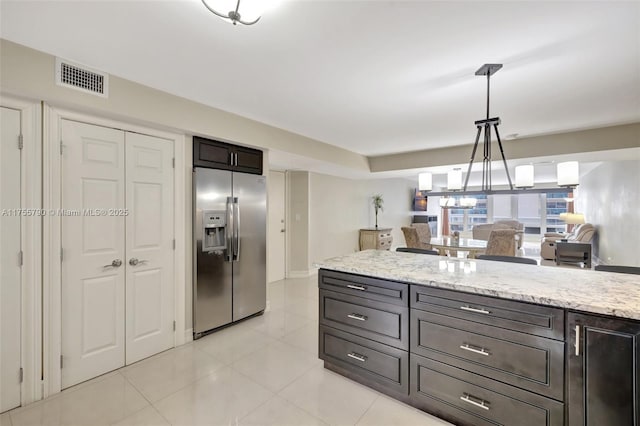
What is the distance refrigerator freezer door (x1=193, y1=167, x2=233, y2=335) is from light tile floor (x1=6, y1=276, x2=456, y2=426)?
313 millimetres

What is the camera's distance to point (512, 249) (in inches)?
174

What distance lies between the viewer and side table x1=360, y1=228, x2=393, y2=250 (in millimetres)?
6969

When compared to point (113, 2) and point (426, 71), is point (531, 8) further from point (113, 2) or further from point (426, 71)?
point (113, 2)

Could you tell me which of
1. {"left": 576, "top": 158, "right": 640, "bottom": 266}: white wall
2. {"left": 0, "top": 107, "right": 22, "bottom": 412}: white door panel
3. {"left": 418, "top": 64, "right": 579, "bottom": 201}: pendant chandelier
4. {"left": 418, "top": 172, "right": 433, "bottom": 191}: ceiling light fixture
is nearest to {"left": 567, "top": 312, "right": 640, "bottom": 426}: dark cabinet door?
{"left": 418, "top": 64, "right": 579, "bottom": 201}: pendant chandelier

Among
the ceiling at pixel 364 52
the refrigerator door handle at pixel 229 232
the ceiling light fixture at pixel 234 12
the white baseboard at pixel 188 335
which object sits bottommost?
the white baseboard at pixel 188 335

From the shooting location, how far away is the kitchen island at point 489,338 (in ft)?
4.50

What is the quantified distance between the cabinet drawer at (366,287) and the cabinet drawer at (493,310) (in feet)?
0.32

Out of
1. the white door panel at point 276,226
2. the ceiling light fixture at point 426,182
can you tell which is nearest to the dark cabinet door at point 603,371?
the ceiling light fixture at point 426,182

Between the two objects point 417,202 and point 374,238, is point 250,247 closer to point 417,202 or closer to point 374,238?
point 374,238

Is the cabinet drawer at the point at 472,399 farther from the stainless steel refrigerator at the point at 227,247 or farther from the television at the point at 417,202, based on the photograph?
the television at the point at 417,202

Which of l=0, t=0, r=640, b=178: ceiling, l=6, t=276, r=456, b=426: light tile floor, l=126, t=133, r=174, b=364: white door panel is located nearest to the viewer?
l=0, t=0, r=640, b=178: ceiling

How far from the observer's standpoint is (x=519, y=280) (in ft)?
6.10

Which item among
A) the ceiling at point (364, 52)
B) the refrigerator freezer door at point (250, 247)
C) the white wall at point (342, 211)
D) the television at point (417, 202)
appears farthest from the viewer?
the television at point (417, 202)

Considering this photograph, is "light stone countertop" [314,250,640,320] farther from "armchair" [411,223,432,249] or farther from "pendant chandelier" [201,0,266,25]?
"armchair" [411,223,432,249]
